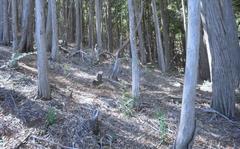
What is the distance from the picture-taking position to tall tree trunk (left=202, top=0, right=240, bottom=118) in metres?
8.68

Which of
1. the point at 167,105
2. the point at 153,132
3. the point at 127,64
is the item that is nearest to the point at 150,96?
the point at 167,105

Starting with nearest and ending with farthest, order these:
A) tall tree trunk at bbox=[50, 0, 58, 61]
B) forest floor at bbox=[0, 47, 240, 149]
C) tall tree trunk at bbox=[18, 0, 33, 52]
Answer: forest floor at bbox=[0, 47, 240, 149], tall tree trunk at bbox=[50, 0, 58, 61], tall tree trunk at bbox=[18, 0, 33, 52]

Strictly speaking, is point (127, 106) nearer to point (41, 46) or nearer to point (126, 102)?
point (126, 102)

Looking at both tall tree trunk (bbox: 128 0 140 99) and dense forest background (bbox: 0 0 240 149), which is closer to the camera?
dense forest background (bbox: 0 0 240 149)

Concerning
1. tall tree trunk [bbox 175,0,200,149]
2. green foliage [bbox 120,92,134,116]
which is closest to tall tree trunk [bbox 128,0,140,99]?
green foliage [bbox 120,92,134,116]

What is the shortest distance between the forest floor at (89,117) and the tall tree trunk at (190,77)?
3.69 feet

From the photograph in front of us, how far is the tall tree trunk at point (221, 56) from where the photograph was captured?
8.68 m

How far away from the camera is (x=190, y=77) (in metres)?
5.68

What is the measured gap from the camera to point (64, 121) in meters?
7.14

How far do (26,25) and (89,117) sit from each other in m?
6.20

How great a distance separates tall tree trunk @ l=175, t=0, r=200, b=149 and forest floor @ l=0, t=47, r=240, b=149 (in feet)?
3.69

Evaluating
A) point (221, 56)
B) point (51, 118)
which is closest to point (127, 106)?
point (51, 118)

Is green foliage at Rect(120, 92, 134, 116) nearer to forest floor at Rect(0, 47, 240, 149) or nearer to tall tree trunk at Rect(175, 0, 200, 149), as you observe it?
forest floor at Rect(0, 47, 240, 149)

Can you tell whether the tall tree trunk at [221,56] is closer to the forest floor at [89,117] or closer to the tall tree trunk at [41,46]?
the forest floor at [89,117]
